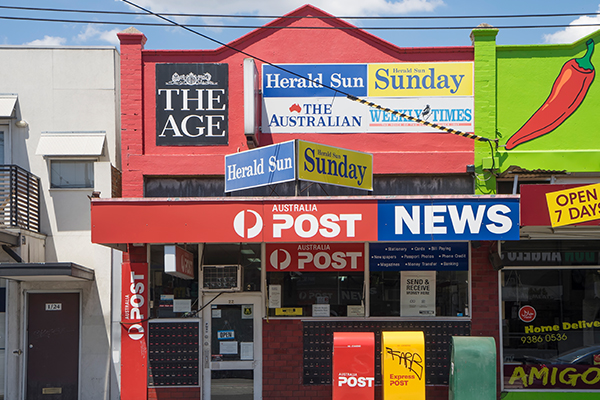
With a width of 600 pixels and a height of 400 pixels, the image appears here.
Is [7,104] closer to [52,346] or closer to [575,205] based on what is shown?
[52,346]

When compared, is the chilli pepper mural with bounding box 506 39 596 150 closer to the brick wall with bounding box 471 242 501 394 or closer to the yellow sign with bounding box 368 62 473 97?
the yellow sign with bounding box 368 62 473 97

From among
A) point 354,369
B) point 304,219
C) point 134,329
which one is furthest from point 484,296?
point 134,329

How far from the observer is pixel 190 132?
10734 millimetres

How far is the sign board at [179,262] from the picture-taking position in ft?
28.7

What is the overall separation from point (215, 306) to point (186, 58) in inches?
183

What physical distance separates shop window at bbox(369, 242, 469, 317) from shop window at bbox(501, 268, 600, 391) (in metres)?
0.84

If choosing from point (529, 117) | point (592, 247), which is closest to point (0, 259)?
point (529, 117)

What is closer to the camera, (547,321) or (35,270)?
(35,270)

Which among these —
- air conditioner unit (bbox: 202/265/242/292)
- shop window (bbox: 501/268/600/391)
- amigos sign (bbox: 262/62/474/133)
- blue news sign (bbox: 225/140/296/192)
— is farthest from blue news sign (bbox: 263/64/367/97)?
shop window (bbox: 501/268/600/391)

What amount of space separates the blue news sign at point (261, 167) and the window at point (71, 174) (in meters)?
3.06

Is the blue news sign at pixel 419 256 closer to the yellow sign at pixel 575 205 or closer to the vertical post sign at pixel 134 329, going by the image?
the yellow sign at pixel 575 205

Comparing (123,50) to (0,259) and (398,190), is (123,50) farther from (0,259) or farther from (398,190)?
(398,190)

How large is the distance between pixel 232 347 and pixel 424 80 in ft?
19.8

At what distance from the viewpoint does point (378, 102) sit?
10781mm
